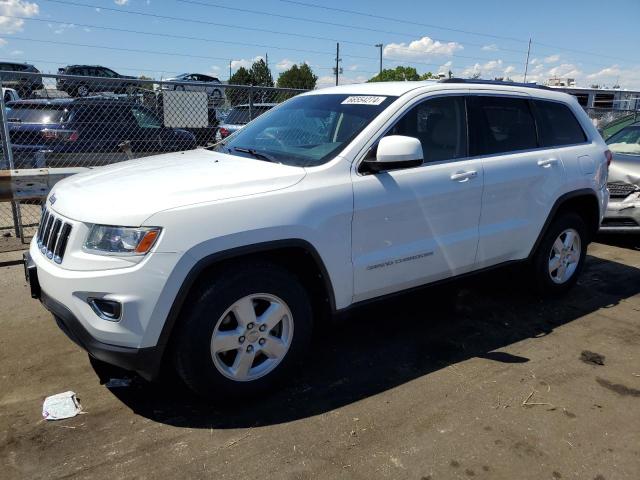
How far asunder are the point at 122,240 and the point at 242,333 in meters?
0.82

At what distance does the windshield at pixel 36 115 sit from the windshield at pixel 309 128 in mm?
4454

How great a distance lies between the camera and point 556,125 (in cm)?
457

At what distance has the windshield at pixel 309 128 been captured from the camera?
3.40 metres

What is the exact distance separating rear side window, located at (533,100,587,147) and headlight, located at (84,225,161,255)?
3.38 meters

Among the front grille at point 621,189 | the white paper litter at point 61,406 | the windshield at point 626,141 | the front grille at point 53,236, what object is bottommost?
the white paper litter at point 61,406

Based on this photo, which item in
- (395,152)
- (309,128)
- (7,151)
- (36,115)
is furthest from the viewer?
(36,115)

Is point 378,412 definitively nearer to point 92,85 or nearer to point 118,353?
point 118,353

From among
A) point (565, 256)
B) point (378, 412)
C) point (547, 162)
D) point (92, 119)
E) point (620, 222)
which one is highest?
point (92, 119)

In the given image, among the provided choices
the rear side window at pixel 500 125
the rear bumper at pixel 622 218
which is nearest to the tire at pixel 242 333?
the rear side window at pixel 500 125

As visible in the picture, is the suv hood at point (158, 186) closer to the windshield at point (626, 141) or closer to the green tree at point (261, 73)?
the windshield at point (626, 141)

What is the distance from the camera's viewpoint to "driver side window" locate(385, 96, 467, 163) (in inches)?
141

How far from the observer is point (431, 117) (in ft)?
12.2

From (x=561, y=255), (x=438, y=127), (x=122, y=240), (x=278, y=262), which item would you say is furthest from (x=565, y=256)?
(x=122, y=240)

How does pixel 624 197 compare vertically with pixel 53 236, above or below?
below
